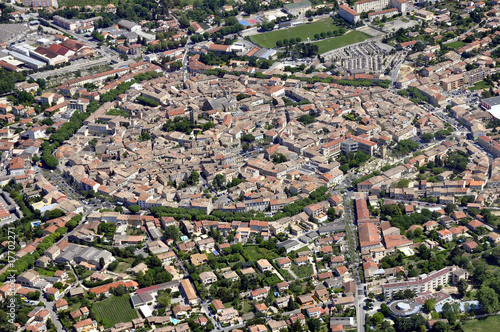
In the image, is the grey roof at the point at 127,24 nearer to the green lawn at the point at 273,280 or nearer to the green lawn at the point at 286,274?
the green lawn at the point at 286,274

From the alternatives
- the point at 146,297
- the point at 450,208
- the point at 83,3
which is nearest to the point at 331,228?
the point at 450,208

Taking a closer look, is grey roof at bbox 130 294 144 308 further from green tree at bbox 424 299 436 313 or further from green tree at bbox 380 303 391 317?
green tree at bbox 424 299 436 313

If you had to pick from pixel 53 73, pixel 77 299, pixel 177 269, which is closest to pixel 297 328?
pixel 177 269

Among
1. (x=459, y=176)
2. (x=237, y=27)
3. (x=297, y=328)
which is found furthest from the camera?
(x=237, y=27)

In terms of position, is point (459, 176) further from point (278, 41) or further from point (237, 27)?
point (237, 27)

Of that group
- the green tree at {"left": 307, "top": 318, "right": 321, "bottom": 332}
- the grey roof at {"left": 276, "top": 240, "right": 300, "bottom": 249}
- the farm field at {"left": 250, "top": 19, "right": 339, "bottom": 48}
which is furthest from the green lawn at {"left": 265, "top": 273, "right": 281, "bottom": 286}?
the farm field at {"left": 250, "top": 19, "right": 339, "bottom": 48}

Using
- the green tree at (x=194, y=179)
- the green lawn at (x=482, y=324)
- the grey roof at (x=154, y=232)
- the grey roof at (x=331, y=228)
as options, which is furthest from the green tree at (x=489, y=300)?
the green tree at (x=194, y=179)
